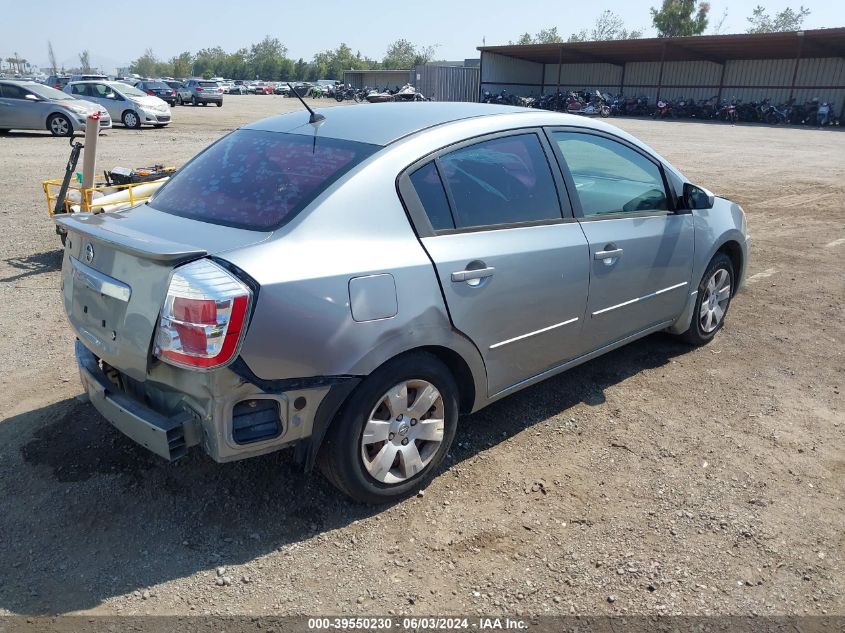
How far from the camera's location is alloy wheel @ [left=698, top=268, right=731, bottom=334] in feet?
15.9

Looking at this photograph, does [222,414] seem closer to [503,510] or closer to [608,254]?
[503,510]

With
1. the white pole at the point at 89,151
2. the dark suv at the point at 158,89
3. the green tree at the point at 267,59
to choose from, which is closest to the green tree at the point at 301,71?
the green tree at the point at 267,59

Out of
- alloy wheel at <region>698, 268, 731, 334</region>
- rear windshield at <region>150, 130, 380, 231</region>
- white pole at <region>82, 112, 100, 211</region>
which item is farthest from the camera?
white pole at <region>82, 112, 100, 211</region>

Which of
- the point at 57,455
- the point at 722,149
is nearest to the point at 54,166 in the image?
the point at 57,455

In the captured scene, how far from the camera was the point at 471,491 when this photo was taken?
321 centimetres

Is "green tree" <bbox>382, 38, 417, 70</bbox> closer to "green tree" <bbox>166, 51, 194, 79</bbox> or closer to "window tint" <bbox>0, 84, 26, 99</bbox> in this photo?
"green tree" <bbox>166, 51, 194, 79</bbox>

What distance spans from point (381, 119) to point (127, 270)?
1.46 metres

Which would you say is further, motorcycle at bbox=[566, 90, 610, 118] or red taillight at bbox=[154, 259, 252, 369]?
motorcycle at bbox=[566, 90, 610, 118]

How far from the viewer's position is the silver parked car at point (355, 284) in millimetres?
2500

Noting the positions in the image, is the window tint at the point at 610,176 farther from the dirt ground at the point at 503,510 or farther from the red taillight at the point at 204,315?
the red taillight at the point at 204,315

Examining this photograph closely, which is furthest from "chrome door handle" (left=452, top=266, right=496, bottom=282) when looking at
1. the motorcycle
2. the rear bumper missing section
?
the motorcycle

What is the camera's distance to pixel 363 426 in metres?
2.81

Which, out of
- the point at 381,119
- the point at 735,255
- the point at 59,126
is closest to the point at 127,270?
the point at 381,119

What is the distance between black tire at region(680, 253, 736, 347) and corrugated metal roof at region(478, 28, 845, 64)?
33471 millimetres
